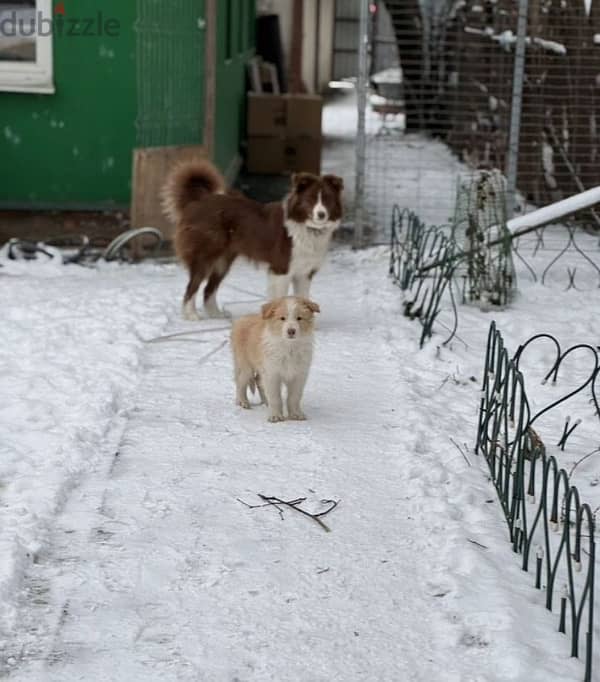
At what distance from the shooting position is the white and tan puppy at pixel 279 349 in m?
6.26

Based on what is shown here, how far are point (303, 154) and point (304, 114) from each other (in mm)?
503

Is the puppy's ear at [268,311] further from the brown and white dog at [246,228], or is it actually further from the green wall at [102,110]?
the green wall at [102,110]

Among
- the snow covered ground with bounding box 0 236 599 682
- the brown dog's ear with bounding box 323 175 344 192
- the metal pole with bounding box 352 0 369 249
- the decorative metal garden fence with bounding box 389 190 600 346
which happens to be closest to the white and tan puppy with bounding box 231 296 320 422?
the snow covered ground with bounding box 0 236 599 682

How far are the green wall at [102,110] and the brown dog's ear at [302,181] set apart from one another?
323 cm

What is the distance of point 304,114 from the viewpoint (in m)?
15.7

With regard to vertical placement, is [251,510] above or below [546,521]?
below

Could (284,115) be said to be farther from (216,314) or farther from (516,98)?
(216,314)

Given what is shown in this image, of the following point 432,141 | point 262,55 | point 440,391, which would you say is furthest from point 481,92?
point 440,391

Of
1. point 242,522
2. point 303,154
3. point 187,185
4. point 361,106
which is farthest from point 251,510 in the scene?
point 303,154

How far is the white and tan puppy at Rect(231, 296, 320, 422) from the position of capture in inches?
247

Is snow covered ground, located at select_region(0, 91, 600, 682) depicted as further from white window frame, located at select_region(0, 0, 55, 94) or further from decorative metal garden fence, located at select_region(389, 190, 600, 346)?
white window frame, located at select_region(0, 0, 55, 94)

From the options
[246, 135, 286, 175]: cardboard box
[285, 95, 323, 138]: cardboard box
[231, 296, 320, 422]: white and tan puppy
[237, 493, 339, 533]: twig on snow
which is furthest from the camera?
[246, 135, 286, 175]: cardboard box

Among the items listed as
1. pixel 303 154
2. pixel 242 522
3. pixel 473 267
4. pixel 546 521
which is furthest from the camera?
pixel 303 154

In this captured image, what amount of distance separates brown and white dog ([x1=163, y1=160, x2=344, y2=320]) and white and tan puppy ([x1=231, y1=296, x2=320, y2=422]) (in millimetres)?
2094
